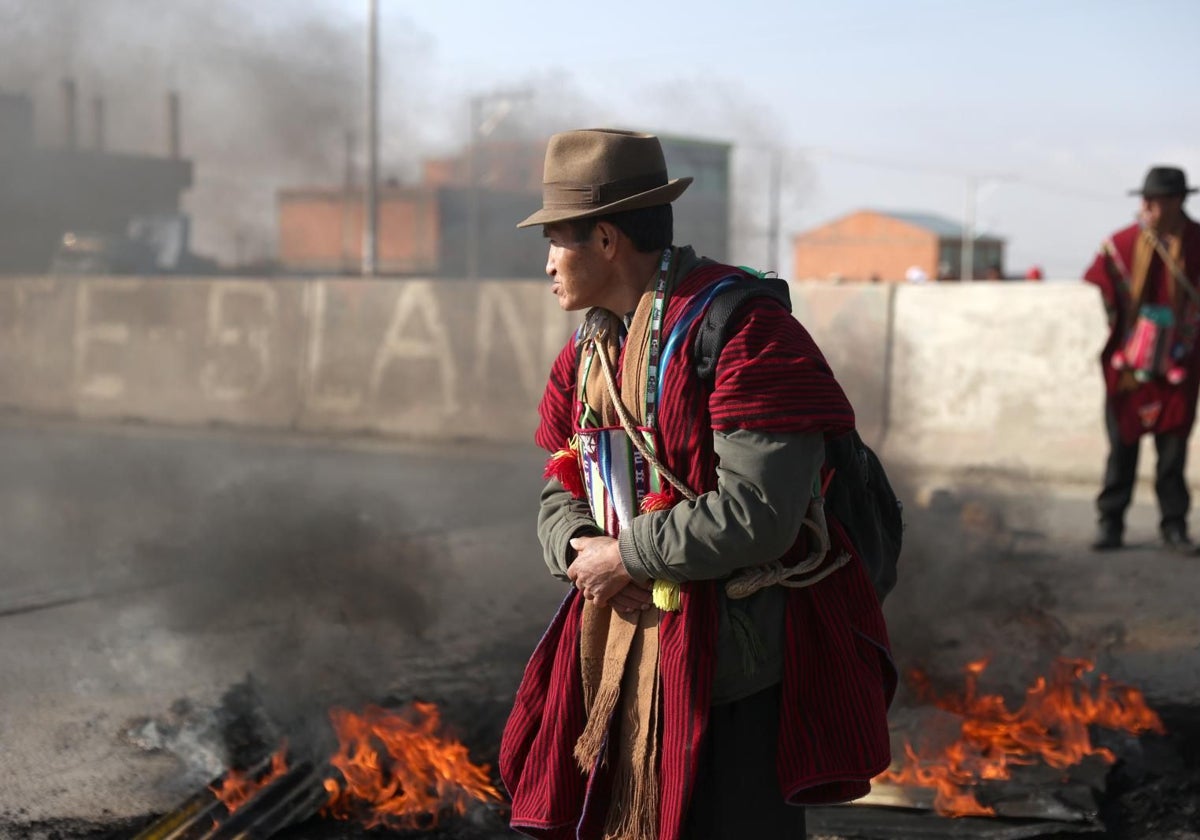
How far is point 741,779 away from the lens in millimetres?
2131

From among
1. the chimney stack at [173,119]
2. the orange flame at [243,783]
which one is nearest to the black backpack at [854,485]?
the orange flame at [243,783]

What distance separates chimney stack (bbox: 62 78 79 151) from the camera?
548 inches

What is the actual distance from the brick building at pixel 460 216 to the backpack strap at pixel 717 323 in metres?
23.6

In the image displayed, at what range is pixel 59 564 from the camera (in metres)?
6.83

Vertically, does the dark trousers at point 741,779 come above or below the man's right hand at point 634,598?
below

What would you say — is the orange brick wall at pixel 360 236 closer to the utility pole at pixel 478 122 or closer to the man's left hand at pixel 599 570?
the utility pole at pixel 478 122

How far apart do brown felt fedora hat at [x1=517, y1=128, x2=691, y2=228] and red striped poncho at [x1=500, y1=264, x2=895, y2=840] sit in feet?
0.50

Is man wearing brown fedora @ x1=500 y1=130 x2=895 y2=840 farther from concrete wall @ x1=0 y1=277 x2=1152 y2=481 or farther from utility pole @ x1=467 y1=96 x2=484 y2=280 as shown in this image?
utility pole @ x1=467 y1=96 x2=484 y2=280

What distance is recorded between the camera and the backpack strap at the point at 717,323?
2.07 m

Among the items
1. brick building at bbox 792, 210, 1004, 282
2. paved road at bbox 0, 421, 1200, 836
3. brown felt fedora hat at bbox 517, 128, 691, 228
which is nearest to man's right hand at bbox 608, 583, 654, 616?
brown felt fedora hat at bbox 517, 128, 691, 228

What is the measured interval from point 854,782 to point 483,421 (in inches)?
365

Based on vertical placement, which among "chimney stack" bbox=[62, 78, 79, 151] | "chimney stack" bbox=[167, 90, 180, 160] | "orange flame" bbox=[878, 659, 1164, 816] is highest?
"chimney stack" bbox=[167, 90, 180, 160]

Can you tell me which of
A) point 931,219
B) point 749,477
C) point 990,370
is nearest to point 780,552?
point 749,477

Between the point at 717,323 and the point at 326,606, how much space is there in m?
3.60
